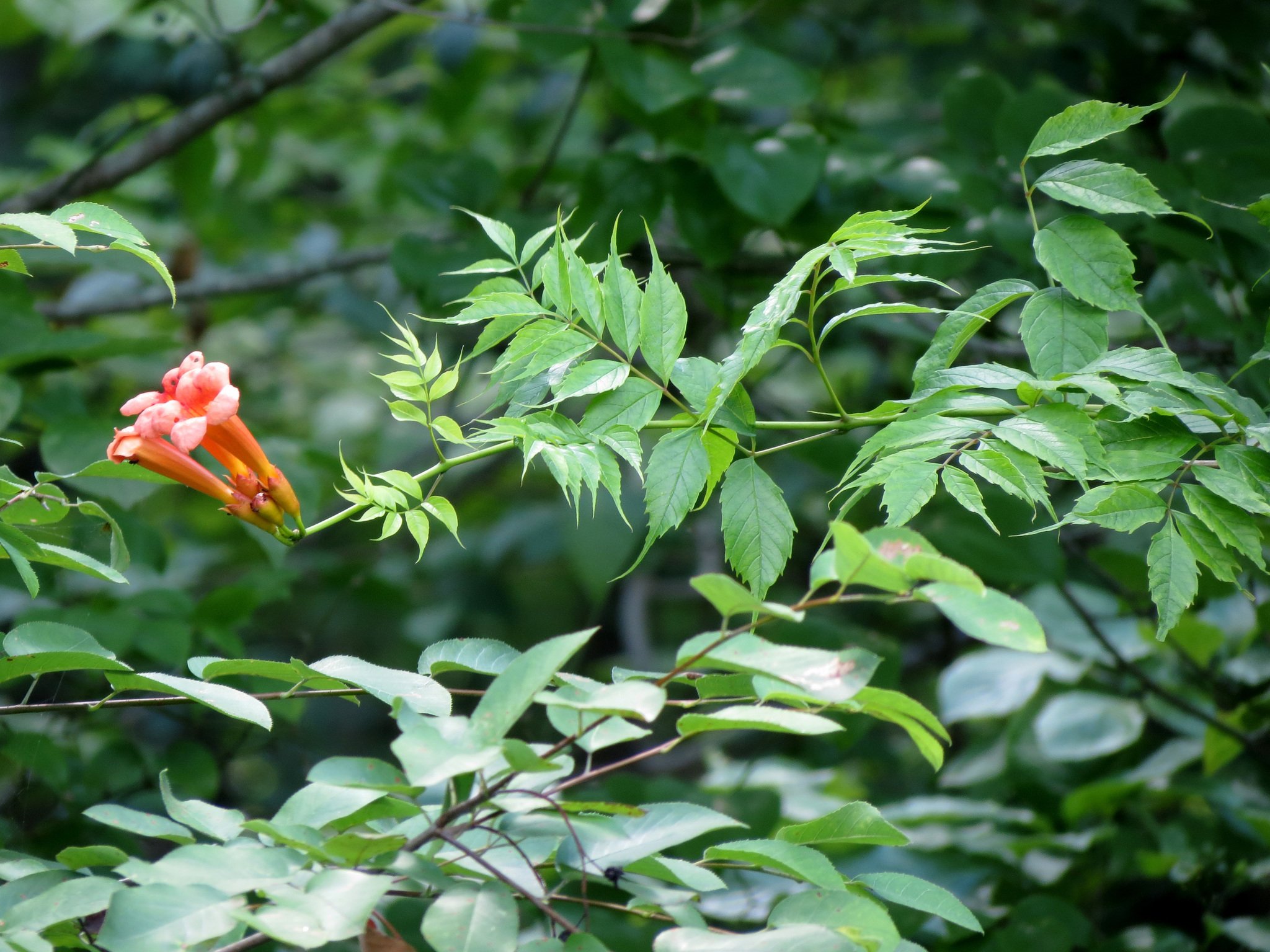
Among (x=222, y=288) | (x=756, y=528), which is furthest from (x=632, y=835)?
(x=222, y=288)

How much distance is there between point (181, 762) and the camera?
136 centimetres

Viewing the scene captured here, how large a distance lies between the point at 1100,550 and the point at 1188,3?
1077 millimetres

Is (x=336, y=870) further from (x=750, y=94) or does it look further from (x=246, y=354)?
(x=246, y=354)

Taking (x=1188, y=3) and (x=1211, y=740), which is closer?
(x=1211, y=740)

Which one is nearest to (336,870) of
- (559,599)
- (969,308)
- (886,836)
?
(886,836)

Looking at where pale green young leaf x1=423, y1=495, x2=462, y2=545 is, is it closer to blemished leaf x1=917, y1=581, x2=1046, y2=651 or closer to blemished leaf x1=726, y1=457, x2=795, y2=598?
blemished leaf x1=726, y1=457, x2=795, y2=598

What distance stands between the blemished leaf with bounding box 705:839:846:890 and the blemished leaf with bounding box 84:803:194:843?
1.09ft

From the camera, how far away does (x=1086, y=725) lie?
1.57 metres

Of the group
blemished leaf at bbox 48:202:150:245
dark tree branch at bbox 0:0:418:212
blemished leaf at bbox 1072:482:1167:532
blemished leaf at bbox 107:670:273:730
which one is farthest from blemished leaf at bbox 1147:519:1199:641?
dark tree branch at bbox 0:0:418:212

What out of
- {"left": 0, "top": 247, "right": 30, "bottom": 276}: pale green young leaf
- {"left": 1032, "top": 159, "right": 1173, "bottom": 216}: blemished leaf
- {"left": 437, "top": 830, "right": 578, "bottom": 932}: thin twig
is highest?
{"left": 0, "top": 247, "right": 30, "bottom": 276}: pale green young leaf

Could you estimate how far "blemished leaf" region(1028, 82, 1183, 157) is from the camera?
0.71 meters

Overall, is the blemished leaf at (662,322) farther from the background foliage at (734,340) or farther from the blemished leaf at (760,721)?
the background foliage at (734,340)

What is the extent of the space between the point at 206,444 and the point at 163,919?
404 mm

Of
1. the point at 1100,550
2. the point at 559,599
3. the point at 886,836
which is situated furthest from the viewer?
the point at 559,599
